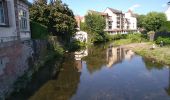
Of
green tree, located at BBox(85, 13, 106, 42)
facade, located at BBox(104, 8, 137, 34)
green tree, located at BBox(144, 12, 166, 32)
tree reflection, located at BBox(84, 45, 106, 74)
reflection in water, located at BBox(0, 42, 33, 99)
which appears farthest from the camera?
facade, located at BBox(104, 8, 137, 34)

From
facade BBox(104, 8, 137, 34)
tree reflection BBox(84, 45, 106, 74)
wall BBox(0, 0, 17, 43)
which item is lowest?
tree reflection BBox(84, 45, 106, 74)

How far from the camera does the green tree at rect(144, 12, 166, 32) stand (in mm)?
67375

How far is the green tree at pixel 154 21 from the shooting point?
6738 cm

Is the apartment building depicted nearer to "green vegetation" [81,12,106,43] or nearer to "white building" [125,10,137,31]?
"white building" [125,10,137,31]

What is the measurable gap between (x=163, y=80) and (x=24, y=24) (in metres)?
12.8

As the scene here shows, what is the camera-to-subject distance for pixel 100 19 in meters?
63.3

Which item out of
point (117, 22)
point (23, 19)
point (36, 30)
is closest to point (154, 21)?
point (117, 22)

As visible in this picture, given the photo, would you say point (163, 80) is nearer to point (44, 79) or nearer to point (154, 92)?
point (154, 92)

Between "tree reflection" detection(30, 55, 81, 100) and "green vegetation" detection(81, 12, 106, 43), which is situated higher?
"green vegetation" detection(81, 12, 106, 43)

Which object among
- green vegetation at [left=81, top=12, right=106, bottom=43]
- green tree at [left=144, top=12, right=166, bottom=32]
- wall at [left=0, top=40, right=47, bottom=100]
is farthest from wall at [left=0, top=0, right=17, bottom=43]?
green tree at [left=144, top=12, right=166, bottom=32]

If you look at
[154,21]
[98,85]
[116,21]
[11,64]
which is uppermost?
[116,21]

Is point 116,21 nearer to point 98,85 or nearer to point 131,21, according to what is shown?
point 131,21

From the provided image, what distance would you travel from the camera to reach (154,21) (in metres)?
67.8

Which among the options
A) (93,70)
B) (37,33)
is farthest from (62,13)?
(93,70)
